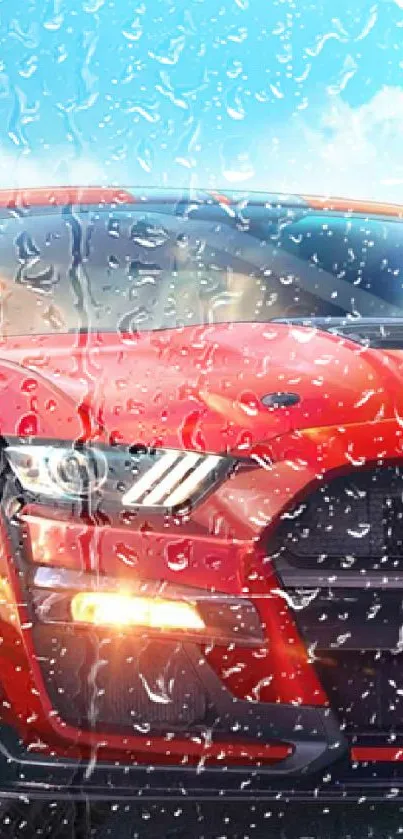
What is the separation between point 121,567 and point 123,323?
3.12 feet

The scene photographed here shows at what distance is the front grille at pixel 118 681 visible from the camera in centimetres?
209

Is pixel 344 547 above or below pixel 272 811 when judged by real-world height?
above

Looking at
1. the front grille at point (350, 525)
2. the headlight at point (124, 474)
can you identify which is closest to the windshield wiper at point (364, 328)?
the front grille at point (350, 525)

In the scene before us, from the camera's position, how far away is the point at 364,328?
278 cm

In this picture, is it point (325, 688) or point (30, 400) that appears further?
Answer: point (30, 400)

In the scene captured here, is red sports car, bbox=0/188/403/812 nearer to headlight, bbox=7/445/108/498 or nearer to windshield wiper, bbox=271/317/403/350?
headlight, bbox=7/445/108/498

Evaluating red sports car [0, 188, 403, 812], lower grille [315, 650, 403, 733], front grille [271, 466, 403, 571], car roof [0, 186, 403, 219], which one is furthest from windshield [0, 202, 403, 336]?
lower grille [315, 650, 403, 733]

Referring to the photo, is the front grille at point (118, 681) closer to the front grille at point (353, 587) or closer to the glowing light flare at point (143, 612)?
the glowing light flare at point (143, 612)

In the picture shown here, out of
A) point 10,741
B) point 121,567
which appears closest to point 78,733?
point 10,741

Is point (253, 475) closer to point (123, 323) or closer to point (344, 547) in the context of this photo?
point (344, 547)

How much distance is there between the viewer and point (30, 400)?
2.25 metres

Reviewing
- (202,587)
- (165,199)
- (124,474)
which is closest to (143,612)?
(202,587)

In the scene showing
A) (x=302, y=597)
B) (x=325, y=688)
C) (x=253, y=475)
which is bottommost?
(x=325, y=688)

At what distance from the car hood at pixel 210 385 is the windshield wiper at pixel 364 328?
5 cm
